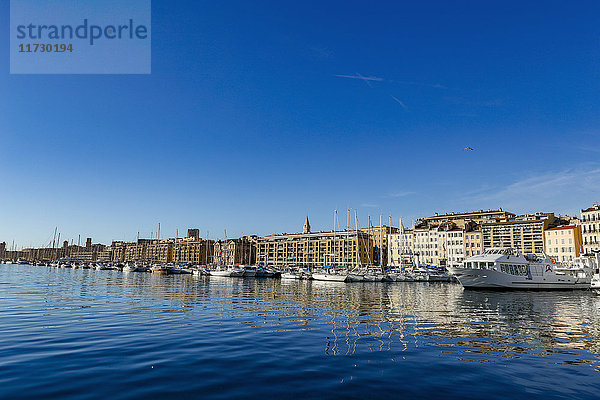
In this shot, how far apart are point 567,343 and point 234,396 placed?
Result: 17.9 meters

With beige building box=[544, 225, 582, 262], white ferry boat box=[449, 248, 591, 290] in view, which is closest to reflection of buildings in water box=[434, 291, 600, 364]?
Answer: white ferry boat box=[449, 248, 591, 290]

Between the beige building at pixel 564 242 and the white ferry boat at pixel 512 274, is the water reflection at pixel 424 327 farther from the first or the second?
the beige building at pixel 564 242

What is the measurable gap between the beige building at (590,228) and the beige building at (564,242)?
28.9 ft

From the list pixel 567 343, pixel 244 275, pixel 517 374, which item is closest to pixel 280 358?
pixel 517 374

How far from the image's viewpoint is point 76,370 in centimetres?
1320

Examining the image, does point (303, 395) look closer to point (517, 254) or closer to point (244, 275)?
point (517, 254)

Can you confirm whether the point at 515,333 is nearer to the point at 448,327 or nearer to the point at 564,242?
the point at 448,327

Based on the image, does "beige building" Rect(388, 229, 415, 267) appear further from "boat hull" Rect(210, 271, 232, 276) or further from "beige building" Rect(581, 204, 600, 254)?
"boat hull" Rect(210, 271, 232, 276)

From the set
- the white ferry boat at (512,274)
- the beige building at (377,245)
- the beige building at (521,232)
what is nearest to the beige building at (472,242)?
the beige building at (521,232)

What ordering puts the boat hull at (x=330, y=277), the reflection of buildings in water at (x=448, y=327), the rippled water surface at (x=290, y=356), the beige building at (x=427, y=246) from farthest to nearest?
the beige building at (x=427, y=246)
the boat hull at (x=330, y=277)
the reflection of buildings in water at (x=448, y=327)
the rippled water surface at (x=290, y=356)

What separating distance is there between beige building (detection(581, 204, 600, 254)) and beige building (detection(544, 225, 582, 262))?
347 inches

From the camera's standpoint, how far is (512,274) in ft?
200

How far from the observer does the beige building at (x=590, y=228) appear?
109 metres

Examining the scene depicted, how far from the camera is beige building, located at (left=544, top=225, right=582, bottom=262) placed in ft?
397
